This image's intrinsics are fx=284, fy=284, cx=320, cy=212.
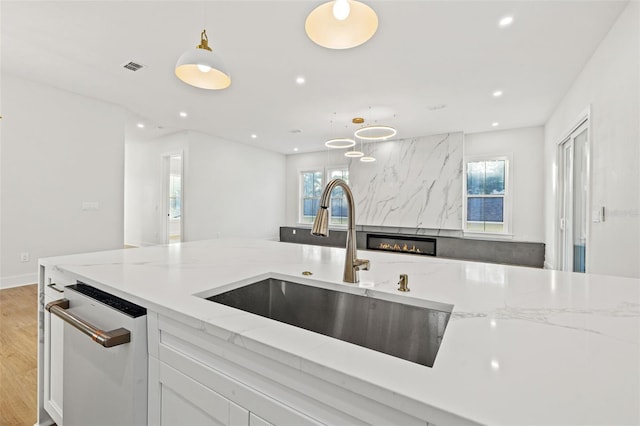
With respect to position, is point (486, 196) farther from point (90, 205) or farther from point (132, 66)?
point (90, 205)

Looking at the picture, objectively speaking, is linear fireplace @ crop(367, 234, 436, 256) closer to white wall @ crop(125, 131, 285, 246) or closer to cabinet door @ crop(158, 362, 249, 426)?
white wall @ crop(125, 131, 285, 246)

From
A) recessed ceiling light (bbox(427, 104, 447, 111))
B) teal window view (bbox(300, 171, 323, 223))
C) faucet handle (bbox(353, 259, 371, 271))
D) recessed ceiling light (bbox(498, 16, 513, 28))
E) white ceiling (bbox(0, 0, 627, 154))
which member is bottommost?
faucet handle (bbox(353, 259, 371, 271))

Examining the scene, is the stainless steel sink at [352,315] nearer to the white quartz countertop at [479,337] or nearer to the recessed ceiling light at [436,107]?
the white quartz countertop at [479,337]

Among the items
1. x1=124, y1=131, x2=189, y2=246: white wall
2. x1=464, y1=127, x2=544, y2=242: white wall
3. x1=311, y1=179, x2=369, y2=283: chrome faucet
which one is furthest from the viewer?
x1=124, y1=131, x2=189, y2=246: white wall

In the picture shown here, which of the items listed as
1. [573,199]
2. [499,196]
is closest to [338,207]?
[499,196]

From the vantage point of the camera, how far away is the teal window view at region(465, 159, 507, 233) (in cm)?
605

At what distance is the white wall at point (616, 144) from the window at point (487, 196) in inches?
116

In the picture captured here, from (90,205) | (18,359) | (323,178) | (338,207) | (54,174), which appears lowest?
(18,359)

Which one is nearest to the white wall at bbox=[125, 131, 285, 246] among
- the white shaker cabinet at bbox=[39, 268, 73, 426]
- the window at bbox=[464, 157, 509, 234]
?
the white shaker cabinet at bbox=[39, 268, 73, 426]

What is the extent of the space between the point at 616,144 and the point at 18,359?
5.12 m

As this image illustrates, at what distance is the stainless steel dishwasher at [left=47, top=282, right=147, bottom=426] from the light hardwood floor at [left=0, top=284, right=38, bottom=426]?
0.93 metres

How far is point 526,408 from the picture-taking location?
42 cm

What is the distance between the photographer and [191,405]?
0.78 m

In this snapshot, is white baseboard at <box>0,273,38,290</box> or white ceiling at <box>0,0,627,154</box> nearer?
white ceiling at <box>0,0,627,154</box>
